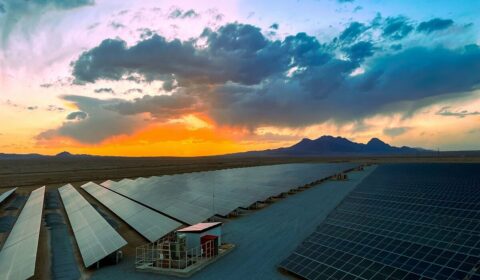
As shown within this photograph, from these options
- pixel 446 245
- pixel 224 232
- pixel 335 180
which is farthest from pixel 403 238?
pixel 335 180

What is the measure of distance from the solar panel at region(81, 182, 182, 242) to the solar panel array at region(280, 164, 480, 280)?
11.7m

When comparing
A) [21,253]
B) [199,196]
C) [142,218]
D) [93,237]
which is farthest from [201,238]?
[199,196]

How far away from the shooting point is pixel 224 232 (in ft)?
106

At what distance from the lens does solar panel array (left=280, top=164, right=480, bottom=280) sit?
17.4m

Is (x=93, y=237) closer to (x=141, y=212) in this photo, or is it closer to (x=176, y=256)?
(x=176, y=256)

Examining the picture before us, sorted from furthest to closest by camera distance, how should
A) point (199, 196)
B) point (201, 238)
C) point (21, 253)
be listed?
point (199, 196) → point (201, 238) → point (21, 253)

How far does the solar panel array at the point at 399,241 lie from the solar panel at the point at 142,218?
1174 cm

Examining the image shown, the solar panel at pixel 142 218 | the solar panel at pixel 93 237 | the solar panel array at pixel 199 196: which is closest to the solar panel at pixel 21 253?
the solar panel at pixel 93 237

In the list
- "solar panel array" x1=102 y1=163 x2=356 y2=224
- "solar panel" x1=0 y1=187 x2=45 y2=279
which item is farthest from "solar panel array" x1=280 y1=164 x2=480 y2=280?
"solar panel" x1=0 y1=187 x2=45 y2=279

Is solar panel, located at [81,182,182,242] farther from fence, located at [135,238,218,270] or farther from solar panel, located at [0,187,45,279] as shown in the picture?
solar panel, located at [0,187,45,279]

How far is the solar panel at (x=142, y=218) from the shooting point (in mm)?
28828

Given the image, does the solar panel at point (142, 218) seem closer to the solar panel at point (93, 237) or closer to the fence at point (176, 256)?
the fence at point (176, 256)

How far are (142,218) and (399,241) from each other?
2454cm

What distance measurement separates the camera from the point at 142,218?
114ft
